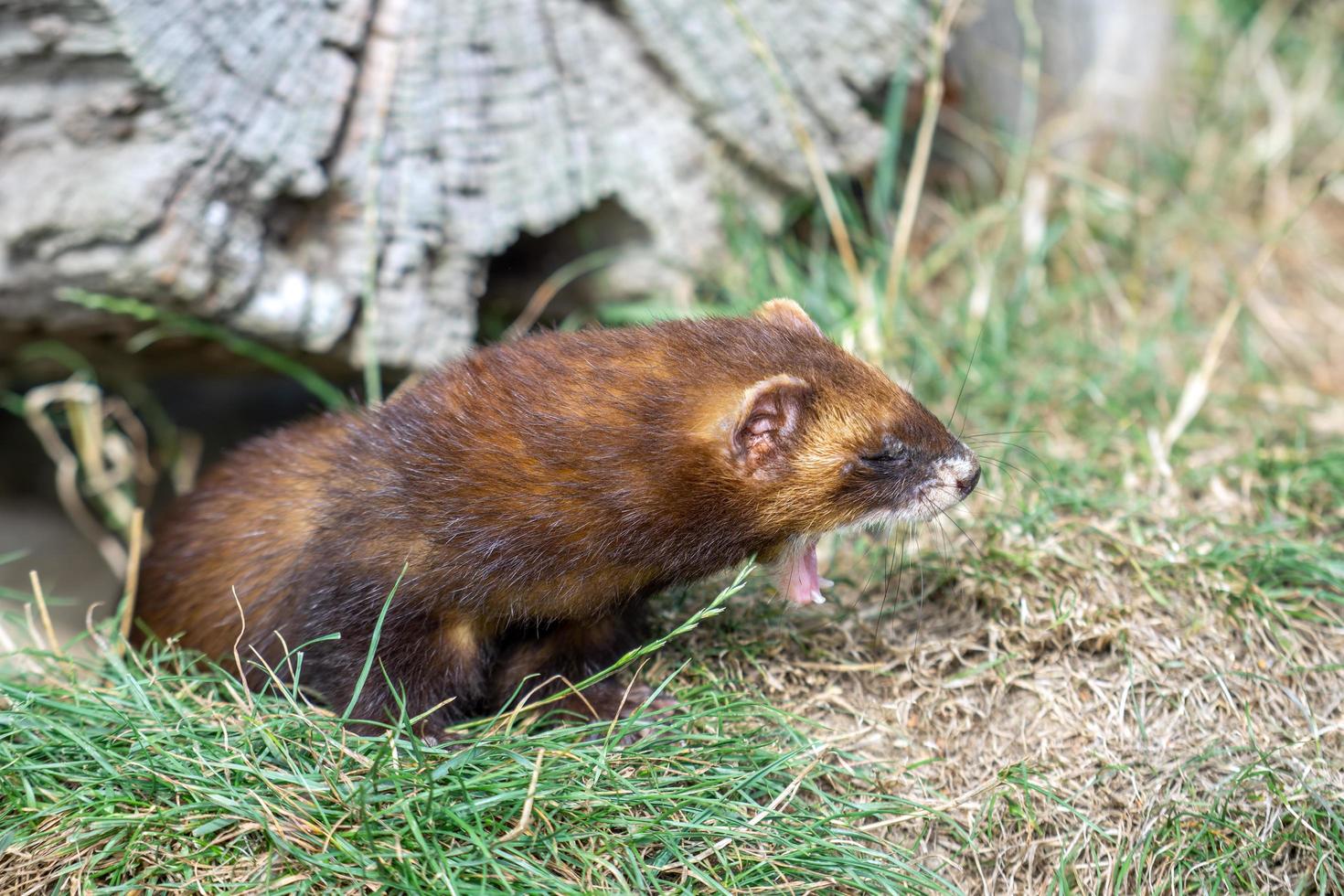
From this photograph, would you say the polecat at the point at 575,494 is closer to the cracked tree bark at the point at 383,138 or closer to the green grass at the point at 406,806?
the green grass at the point at 406,806

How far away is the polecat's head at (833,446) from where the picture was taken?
9.57 ft

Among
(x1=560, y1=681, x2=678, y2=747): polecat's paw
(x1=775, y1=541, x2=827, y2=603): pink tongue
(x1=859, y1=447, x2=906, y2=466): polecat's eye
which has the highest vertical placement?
(x1=859, y1=447, x2=906, y2=466): polecat's eye

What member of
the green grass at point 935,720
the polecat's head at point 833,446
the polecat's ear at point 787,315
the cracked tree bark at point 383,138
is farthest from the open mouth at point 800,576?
the cracked tree bark at point 383,138

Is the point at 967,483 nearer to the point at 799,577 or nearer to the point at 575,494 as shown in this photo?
the point at 799,577

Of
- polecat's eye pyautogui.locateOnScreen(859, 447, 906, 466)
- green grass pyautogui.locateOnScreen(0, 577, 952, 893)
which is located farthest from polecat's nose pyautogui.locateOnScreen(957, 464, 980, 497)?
green grass pyautogui.locateOnScreen(0, 577, 952, 893)

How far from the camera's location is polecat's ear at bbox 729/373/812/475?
287cm

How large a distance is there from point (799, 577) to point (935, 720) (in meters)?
0.58

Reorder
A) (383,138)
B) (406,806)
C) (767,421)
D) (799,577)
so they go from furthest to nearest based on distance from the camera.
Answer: (383,138)
(799,577)
(767,421)
(406,806)

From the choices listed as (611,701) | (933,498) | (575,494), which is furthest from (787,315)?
(611,701)

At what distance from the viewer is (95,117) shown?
3.85 metres

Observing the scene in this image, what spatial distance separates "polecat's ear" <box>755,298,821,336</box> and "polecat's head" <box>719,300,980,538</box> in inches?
3.7

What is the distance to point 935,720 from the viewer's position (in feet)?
11.0

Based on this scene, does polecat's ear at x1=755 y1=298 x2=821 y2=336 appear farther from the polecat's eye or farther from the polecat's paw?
the polecat's paw

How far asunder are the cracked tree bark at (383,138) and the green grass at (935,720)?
0.52 meters
